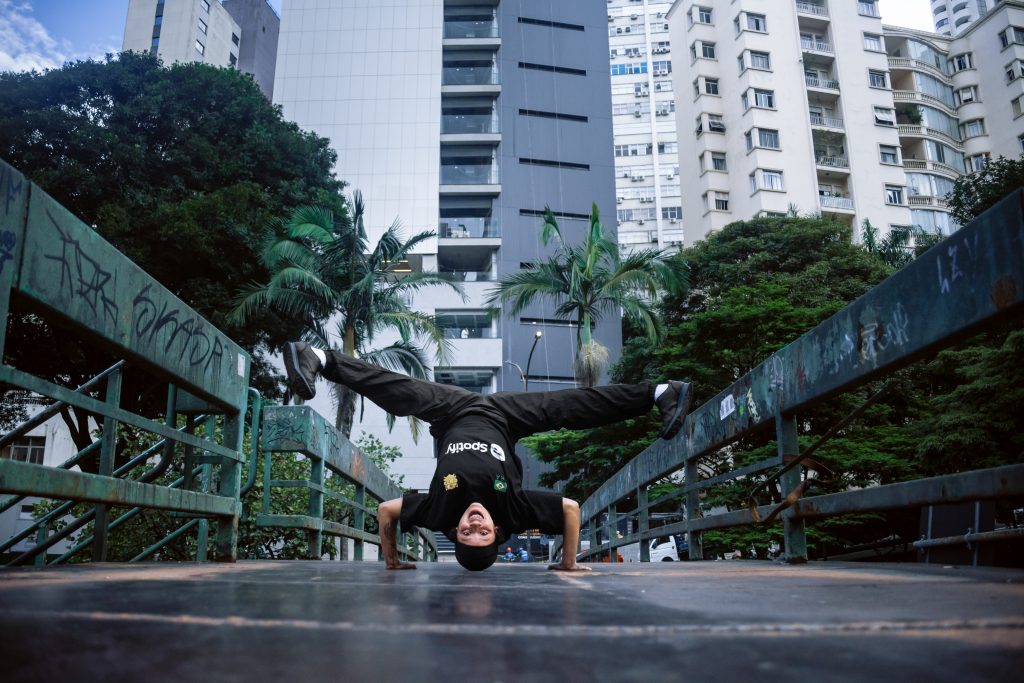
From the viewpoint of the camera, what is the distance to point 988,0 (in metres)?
88.1

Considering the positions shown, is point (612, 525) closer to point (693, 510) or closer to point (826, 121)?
point (693, 510)

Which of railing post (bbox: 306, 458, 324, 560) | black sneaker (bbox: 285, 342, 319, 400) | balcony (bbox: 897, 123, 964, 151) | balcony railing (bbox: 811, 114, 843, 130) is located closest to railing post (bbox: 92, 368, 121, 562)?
black sneaker (bbox: 285, 342, 319, 400)

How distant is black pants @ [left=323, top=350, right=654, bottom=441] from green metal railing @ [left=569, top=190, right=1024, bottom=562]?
71 centimetres

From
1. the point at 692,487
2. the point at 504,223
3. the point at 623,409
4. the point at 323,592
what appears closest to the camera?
the point at 323,592

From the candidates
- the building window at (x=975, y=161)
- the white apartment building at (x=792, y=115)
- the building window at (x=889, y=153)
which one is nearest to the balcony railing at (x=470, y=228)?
the white apartment building at (x=792, y=115)

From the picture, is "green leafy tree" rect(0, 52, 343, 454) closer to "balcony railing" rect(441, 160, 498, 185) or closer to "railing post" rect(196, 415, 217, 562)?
"railing post" rect(196, 415, 217, 562)

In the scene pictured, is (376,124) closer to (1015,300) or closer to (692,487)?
(692,487)

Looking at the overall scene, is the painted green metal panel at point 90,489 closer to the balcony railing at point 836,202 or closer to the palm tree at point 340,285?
the palm tree at point 340,285

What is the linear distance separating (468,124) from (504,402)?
3763 centimetres

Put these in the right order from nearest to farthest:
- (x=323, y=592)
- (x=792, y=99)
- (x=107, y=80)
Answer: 1. (x=323, y=592)
2. (x=107, y=80)
3. (x=792, y=99)

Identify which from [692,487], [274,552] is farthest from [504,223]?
[692,487]

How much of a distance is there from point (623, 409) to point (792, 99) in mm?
43974

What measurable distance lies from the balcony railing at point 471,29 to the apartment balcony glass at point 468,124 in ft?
17.0

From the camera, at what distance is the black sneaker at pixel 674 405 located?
179 inches
